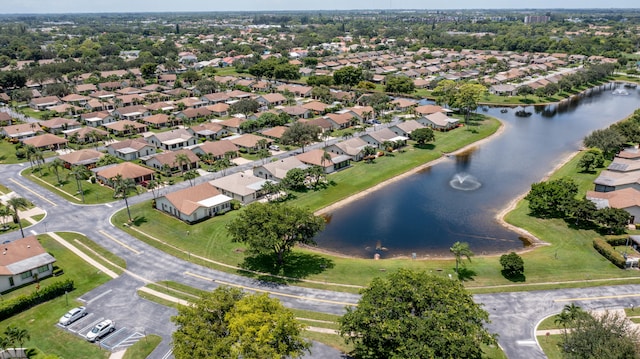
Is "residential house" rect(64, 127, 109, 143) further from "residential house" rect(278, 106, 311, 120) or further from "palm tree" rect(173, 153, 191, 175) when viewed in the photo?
"residential house" rect(278, 106, 311, 120)

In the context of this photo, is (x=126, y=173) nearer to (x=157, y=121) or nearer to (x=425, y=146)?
(x=157, y=121)

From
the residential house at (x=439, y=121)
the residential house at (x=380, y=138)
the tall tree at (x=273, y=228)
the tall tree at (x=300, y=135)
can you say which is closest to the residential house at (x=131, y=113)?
the tall tree at (x=300, y=135)

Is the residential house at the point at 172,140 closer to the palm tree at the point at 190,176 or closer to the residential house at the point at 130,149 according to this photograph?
the residential house at the point at 130,149

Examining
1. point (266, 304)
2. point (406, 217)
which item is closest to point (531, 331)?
point (266, 304)

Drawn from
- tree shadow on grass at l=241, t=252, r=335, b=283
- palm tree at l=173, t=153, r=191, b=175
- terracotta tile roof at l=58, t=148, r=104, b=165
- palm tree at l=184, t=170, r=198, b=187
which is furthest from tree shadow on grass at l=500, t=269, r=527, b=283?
terracotta tile roof at l=58, t=148, r=104, b=165

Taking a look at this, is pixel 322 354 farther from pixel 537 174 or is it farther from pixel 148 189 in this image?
pixel 537 174
